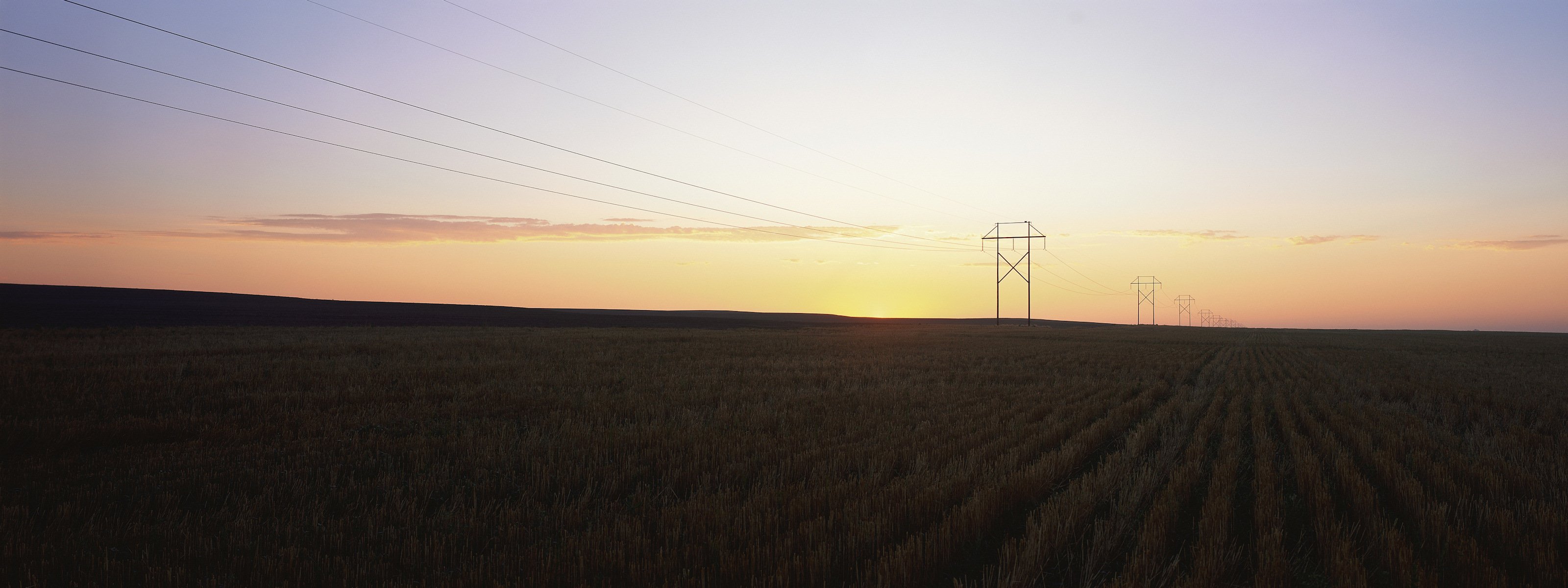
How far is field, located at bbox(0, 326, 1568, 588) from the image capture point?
439 centimetres

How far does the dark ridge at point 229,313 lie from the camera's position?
152 ft

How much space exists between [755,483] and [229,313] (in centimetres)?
7231

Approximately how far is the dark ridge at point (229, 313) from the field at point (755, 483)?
1540 inches

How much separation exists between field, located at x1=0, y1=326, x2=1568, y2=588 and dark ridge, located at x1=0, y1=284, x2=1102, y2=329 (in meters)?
39.1

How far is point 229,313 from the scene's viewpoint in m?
60.1

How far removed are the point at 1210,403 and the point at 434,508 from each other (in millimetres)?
13936

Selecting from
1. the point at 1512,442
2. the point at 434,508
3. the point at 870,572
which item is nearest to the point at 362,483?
the point at 434,508

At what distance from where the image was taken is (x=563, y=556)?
14.8 ft

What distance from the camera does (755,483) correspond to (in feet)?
21.4

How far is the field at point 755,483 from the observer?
14.4 ft

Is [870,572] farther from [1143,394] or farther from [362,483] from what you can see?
[1143,394]

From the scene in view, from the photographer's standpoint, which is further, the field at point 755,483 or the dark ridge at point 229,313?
the dark ridge at point 229,313

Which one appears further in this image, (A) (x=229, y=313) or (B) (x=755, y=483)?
(A) (x=229, y=313)

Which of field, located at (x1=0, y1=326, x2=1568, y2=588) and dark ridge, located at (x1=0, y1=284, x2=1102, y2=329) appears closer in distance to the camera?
field, located at (x1=0, y1=326, x2=1568, y2=588)
